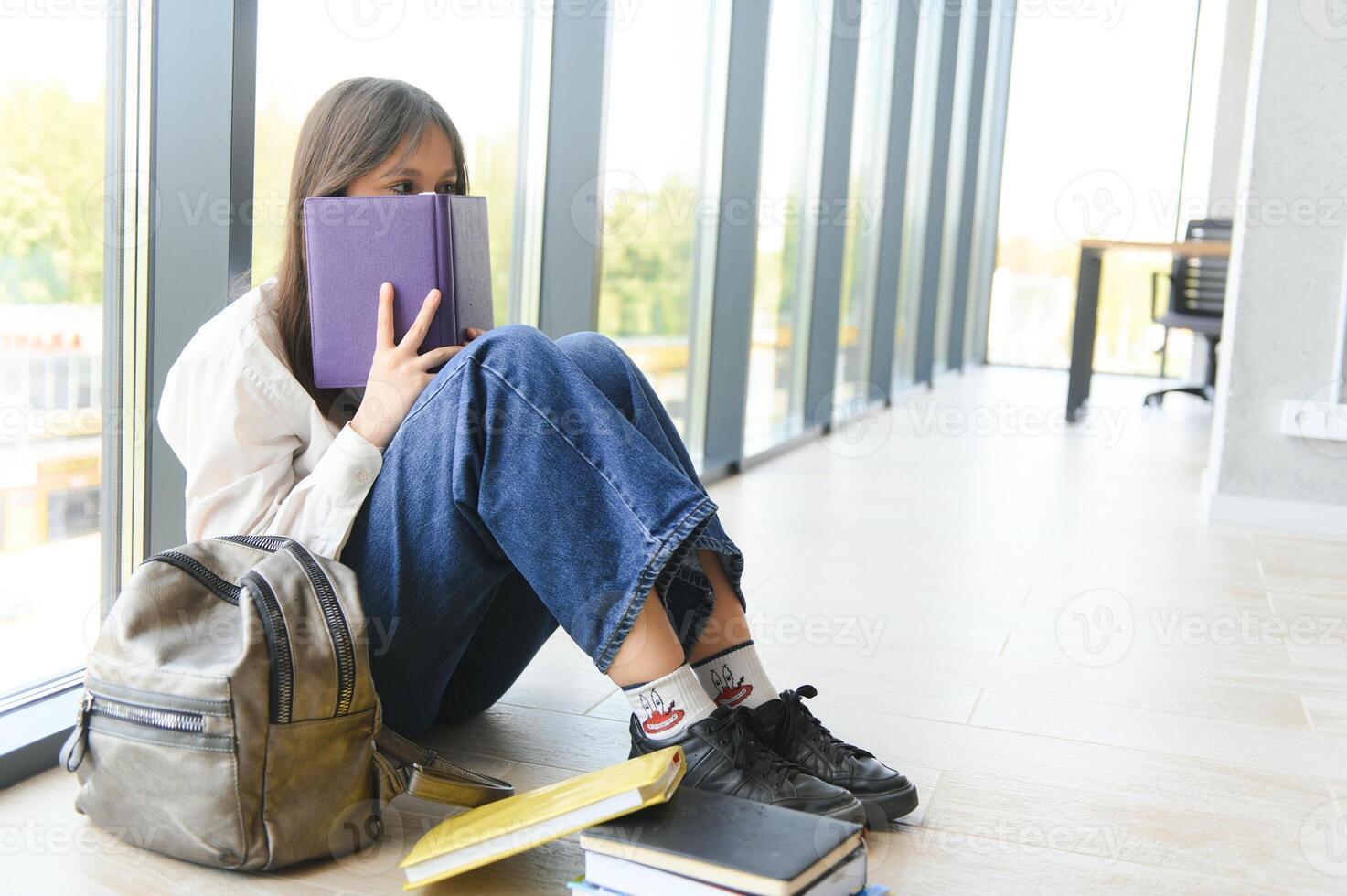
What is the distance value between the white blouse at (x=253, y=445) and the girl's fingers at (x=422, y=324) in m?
0.10

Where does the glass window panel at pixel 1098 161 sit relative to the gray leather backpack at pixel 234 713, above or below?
above

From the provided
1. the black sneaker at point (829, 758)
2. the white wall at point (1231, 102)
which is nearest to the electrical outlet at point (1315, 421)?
the black sneaker at point (829, 758)

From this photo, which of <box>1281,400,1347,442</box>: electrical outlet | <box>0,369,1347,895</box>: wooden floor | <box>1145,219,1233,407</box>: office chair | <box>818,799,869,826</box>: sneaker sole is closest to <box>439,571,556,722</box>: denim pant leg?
<box>0,369,1347,895</box>: wooden floor

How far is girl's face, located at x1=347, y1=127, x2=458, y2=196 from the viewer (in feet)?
4.05

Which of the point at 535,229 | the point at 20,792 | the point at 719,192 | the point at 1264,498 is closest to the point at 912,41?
the point at 719,192

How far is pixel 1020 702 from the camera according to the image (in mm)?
1609

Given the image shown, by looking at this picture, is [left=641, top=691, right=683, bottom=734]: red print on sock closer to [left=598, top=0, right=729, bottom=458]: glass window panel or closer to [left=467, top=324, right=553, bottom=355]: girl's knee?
[left=467, top=324, right=553, bottom=355]: girl's knee

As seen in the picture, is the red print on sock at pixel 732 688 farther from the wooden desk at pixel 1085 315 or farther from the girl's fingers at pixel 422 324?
the wooden desk at pixel 1085 315

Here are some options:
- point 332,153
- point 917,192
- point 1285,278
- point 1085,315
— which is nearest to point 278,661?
point 332,153

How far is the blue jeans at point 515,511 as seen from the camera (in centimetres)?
107

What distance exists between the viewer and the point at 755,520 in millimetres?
2742

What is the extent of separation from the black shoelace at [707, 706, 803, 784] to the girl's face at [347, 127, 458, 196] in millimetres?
602

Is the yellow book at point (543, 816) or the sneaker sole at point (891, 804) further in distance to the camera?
the sneaker sole at point (891, 804)

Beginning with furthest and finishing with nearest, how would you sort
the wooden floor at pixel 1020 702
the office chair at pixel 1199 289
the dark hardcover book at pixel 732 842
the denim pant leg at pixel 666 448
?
the office chair at pixel 1199 289
the denim pant leg at pixel 666 448
the wooden floor at pixel 1020 702
the dark hardcover book at pixel 732 842
